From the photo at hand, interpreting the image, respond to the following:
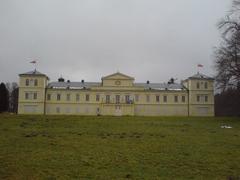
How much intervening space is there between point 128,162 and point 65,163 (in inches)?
84.0

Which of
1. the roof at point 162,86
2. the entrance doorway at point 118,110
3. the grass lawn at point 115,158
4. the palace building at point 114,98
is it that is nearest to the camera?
the grass lawn at point 115,158

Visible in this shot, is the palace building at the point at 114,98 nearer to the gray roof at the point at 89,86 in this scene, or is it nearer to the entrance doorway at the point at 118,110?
the entrance doorway at the point at 118,110

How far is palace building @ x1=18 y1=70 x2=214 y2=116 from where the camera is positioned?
206 feet

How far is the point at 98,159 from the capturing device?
11.6m

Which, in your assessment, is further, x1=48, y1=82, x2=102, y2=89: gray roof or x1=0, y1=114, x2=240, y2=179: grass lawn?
x1=48, y1=82, x2=102, y2=89: gray roof

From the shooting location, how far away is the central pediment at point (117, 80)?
63750mm

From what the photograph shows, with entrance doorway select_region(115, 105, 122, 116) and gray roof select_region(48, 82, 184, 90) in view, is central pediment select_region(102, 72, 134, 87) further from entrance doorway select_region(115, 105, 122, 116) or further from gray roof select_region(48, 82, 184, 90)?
entrance doorway select_region(115, 105, 122, 116)

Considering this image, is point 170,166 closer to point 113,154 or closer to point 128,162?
point 128,162

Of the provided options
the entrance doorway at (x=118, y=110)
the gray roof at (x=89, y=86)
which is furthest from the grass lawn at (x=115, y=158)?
the gray roof at (x=89, y=86)

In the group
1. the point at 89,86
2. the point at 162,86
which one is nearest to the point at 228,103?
the point at 162,86

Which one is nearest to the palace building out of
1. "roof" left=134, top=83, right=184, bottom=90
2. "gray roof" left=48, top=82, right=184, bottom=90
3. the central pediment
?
the central pediment

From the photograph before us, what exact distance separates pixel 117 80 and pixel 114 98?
3569 millimetres

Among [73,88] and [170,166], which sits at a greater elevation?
[73,88]

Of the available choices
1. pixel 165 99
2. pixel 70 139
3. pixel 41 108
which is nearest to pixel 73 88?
pixel 41 108
